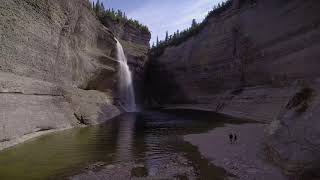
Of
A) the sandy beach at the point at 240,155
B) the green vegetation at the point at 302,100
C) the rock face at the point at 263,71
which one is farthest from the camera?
the green vegetation at the point at 302,100

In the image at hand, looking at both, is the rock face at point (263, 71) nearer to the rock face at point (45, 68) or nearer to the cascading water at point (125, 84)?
the cascading water at point (125, 84)

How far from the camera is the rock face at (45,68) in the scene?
535 inches

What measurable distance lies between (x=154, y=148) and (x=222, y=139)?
11.0 ft

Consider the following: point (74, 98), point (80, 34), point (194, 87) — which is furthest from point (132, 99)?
point (74, 98)

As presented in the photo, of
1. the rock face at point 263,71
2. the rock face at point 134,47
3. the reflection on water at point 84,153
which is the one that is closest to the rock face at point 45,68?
the reflection on water at point 84,153

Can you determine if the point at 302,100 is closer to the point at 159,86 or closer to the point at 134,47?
the point at 134,47

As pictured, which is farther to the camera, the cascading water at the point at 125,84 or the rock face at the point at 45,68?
the cascading water at the point at 125,84

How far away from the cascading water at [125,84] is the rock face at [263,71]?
7484 millimetres

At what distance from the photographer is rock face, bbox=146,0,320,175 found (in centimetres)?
870

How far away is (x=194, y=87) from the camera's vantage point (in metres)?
40.5

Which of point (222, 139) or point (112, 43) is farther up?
point (112, 43)

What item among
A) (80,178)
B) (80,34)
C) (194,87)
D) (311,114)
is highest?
(80,34)

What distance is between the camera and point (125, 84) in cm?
3788

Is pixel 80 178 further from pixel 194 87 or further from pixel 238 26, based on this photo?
pixel 194 87
